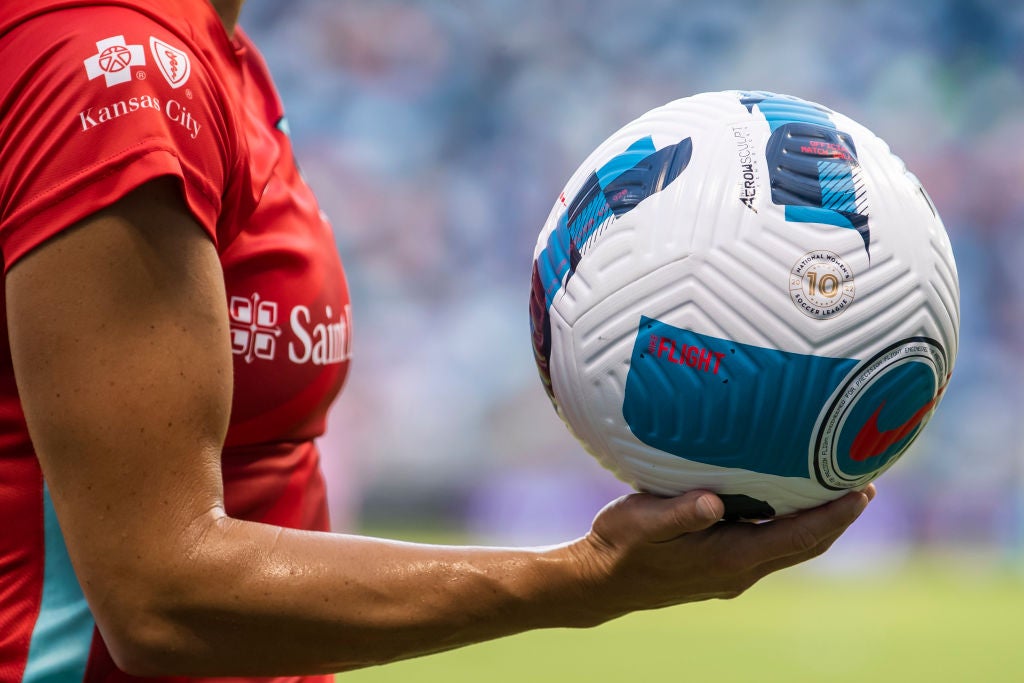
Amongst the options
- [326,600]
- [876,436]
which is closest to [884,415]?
[876,436]

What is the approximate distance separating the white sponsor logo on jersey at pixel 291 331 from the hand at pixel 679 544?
1.52 ft

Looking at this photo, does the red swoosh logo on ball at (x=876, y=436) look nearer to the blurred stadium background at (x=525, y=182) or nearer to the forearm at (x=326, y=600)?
the forearm at (x=326, y=600)

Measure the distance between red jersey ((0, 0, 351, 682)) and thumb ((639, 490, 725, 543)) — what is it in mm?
531

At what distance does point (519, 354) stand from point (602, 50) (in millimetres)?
3210

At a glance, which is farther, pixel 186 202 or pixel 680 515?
pixel 680 515

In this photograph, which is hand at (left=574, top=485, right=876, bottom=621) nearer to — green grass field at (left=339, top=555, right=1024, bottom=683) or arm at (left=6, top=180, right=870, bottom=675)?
arm at (left=6, top=180, right=870, bottom=675)

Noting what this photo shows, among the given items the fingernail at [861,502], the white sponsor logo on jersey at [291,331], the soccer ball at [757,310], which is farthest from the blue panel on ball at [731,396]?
the white sponsor logo on jersey at [291,331]

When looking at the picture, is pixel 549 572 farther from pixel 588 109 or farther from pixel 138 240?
pixel 588 109

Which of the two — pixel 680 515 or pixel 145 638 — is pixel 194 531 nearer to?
pixel 145 638

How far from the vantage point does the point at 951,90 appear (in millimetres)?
10945

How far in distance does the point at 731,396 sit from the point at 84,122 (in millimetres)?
808

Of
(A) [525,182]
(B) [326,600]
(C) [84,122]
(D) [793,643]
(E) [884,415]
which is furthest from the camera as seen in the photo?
(A) [525,182]

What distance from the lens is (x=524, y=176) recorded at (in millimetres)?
10711

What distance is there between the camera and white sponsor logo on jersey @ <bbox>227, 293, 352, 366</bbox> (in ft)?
4.89
